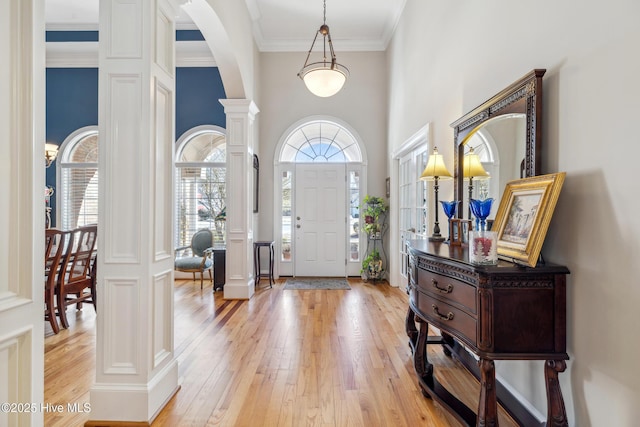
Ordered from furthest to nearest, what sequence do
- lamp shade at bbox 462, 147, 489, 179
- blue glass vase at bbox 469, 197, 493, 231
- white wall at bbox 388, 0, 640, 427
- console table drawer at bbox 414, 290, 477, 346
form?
lamp shade at bbox 462, 147, 489, 179 → blue glass vase at bbox 469, 197, 493, 231 → console table drawer at bbox 414, 290, 477, 346 → white wall at bbox 388, 0, 640, 427

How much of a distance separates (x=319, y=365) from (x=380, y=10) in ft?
15.6

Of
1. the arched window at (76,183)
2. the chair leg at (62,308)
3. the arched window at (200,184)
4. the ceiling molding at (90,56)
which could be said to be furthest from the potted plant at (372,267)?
the arched window at (76,183)

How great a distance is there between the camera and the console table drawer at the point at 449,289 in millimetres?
1567

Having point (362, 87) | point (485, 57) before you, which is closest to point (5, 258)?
point (485, 57)

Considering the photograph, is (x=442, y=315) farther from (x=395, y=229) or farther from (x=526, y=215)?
(x=395, y=229)

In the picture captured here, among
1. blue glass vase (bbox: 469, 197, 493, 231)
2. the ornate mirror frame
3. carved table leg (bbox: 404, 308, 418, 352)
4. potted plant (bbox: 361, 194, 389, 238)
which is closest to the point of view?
the ornate mirror frame

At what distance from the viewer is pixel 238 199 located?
4.52 m

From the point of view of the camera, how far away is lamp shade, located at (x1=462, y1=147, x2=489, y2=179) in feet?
7.82

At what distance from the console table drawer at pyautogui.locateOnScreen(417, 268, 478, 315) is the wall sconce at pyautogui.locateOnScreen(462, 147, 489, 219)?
0.77 metres

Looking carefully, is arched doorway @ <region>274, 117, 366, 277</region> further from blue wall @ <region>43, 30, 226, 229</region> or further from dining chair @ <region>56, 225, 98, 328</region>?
dining chair @ <region>56, 225, 98, 328</region>

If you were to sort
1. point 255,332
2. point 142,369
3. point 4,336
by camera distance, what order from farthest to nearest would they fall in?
point 255,332 < point 142,369 < point 4,336

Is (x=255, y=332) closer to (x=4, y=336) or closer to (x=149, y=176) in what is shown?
(x=149, y=176)

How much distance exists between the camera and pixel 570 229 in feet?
5.06

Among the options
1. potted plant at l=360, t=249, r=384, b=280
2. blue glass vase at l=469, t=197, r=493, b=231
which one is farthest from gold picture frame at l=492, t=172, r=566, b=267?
potted plant at l=360, t=249, r=384, b=280
